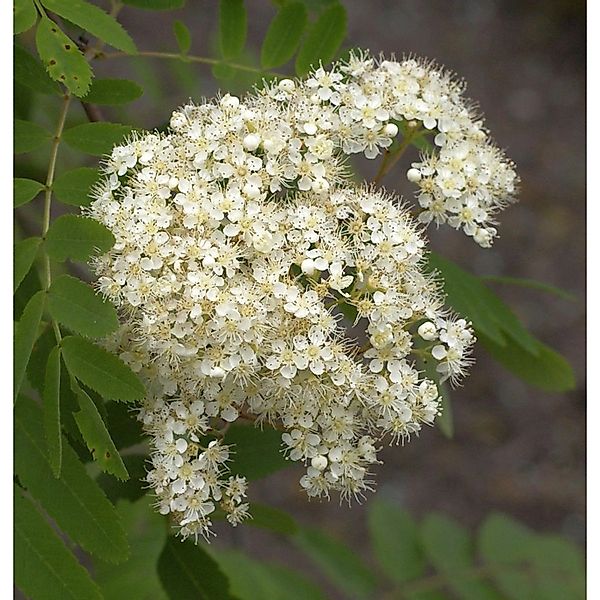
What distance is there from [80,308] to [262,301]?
1.10 feet

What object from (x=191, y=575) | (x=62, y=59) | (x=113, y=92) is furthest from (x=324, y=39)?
(x=191, y=575)

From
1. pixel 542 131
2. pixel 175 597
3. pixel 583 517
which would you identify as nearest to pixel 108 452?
pixel 175 597

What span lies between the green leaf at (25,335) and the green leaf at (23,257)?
0.17 ft

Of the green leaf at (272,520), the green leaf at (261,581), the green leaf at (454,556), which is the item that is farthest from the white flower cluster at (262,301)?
the green leaf at (454,556)

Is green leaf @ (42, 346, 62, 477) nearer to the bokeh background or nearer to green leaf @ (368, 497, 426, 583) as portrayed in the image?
green leaf @ (368, 497, 426, 583)

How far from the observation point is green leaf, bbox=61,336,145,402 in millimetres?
1628

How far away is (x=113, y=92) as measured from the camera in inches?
78.1

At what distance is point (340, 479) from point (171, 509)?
319 mm

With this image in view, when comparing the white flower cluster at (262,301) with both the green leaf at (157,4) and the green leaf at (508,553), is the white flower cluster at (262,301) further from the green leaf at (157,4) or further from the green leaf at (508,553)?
the green leaf at (508,553)

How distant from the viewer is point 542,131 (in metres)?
7.07

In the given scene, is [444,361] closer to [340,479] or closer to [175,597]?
[340,479]

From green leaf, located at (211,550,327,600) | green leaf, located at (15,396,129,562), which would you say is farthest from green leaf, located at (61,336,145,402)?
green leaf, located at (211,550,327,600)

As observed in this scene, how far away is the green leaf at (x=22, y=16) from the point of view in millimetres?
1789

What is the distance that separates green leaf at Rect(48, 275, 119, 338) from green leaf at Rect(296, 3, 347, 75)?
0.80m
